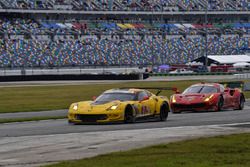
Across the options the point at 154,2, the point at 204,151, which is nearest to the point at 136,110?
the point at 204,151

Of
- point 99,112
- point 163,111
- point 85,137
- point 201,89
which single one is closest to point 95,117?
point 99,112

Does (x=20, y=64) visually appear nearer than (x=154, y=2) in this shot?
Yes

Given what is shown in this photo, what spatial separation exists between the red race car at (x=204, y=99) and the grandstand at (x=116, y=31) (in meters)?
56.6

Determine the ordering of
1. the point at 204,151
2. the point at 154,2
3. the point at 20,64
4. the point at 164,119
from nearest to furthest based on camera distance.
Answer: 1. the point at 204,151
2. the point at 164,119
3. the point at 20,64
4. the point at 154,2

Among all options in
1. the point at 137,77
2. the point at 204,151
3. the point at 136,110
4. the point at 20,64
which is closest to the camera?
the point at 204,151

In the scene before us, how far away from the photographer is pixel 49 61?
8756cm

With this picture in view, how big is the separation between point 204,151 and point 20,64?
7229 cm

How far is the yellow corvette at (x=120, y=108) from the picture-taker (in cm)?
2156

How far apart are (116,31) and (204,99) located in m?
72.4

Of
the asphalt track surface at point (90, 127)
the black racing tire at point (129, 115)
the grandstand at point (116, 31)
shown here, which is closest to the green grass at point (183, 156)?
the asphalt track surface at point (90, 127)

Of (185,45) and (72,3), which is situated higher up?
(72,3)

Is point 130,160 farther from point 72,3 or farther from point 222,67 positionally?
point 72,3

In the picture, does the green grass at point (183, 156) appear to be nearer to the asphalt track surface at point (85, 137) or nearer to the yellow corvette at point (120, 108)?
the asphalt track surface at point (85, 137)

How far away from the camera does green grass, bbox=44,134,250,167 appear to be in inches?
464
